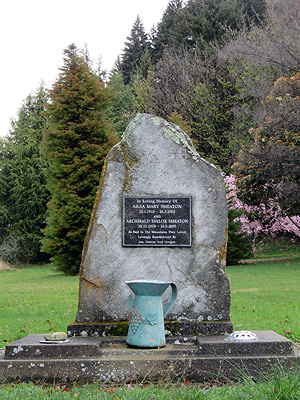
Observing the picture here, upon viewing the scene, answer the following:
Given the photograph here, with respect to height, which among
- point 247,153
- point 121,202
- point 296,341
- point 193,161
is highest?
point 247,153

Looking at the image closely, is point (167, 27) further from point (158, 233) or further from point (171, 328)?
point (171, 328)

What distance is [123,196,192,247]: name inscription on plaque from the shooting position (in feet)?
19.4

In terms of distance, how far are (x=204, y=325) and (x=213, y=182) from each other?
1.82 metres

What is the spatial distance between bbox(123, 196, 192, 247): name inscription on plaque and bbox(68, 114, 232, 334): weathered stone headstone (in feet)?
0.04

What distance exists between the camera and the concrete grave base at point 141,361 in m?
4.79

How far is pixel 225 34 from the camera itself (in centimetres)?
3406

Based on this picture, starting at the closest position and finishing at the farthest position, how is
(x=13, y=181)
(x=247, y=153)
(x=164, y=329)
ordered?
(x=164, y=329) → (x=247, y=153) → (x=13, y=181)

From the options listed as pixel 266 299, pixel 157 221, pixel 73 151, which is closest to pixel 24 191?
pixel 73 151

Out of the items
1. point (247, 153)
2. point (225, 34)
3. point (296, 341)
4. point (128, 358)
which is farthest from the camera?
point (225, 34)

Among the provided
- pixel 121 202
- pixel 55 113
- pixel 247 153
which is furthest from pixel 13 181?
pixel 121 202

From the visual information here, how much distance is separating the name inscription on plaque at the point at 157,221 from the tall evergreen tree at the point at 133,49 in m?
39.9

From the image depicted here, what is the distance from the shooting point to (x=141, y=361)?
480cm

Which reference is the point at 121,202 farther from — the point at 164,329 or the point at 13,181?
the point at 13,181

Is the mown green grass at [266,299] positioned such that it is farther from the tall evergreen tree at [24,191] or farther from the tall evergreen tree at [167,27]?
the tall evergreen tree at [167,27]
